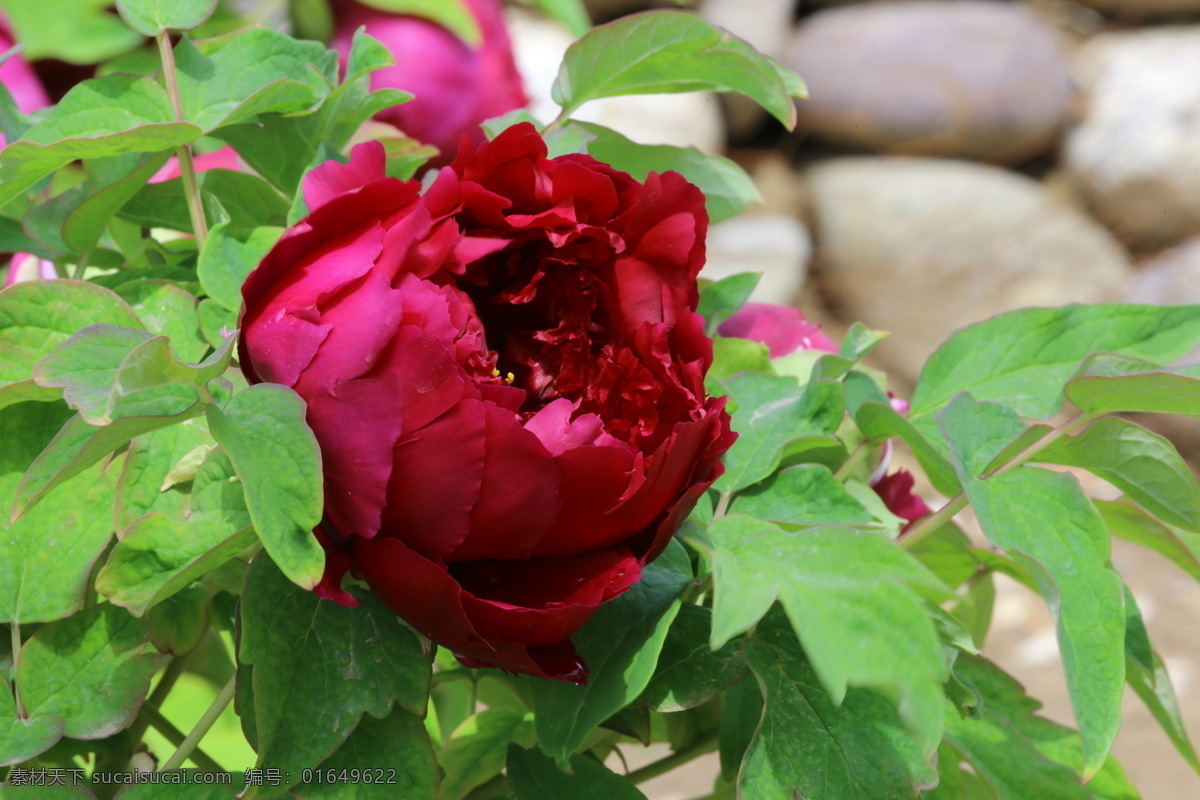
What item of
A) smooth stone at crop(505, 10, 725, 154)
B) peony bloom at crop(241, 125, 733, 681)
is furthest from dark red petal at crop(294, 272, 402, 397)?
smooth stone at crop(505, 10, 725, 154)

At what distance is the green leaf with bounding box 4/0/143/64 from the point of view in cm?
56

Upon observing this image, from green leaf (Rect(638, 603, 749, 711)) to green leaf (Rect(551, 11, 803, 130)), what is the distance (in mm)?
112

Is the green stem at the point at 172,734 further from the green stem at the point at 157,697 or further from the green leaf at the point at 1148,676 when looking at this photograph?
the green leaf at the point at 1148,676

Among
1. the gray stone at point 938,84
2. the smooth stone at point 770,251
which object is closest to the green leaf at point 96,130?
the smooth stone at point 770,251

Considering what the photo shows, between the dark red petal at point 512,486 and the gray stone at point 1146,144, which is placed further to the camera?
the gray stone at point 1146,144

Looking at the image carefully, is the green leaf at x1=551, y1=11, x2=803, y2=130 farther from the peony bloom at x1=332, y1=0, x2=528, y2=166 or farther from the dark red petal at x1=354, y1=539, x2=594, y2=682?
the peony bloom at x1=332, y1=0, x2=528, y2=166

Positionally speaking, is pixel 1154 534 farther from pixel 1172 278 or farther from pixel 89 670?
pixel 1172 278

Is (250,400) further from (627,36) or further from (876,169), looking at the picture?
(876,169)

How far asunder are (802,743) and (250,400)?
122 mm

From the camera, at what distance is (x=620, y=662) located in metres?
0.22

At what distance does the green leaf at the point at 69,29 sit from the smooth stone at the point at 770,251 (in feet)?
5.96

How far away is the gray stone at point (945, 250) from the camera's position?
2.47 meters

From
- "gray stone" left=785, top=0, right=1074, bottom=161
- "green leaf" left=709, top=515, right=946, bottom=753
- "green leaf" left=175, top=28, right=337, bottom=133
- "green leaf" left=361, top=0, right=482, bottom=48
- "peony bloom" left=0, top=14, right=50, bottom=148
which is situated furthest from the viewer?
"gray stone" left=785, top=0, right=1074, bottom=161

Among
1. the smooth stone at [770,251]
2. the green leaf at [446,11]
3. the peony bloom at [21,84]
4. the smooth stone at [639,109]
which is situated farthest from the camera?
the smooth stone at [770,251]
